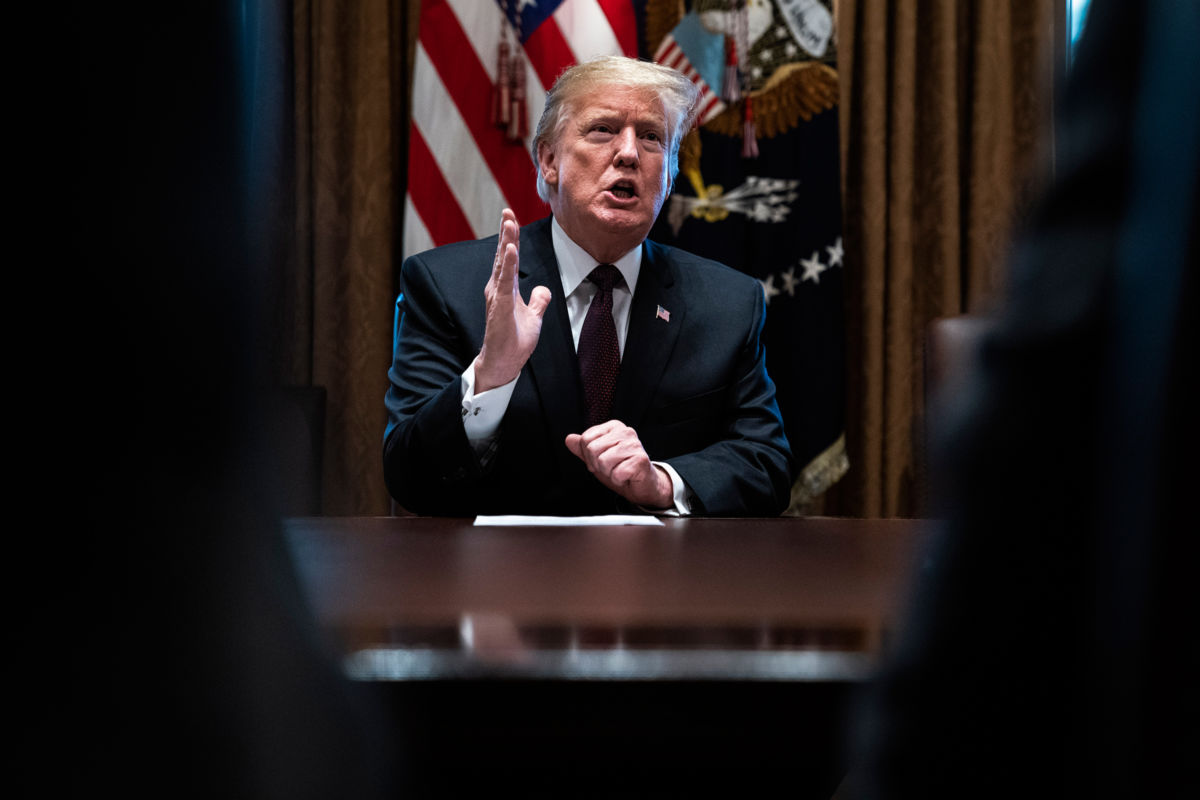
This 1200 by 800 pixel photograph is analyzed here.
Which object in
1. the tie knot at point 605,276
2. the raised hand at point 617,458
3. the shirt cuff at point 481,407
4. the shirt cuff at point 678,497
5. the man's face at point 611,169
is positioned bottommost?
the shirt cuff at point 678,497

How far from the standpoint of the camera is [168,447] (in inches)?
11.4

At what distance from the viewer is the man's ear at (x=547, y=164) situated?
2418mm

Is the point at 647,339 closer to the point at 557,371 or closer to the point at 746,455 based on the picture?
the point at 557,371

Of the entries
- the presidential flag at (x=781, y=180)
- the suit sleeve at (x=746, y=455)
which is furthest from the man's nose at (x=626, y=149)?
the presidential flag at (x=781, y=180)

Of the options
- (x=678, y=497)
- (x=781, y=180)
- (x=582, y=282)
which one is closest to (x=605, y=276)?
(x=582, y=282)

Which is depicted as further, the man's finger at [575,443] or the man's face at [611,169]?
the man's face at [611,169]

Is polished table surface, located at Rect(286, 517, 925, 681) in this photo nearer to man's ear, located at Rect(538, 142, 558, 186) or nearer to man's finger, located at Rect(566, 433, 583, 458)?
man's finger, located at Rect(566, 433, 583, 458)

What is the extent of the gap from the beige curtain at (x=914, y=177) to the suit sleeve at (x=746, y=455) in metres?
1.15

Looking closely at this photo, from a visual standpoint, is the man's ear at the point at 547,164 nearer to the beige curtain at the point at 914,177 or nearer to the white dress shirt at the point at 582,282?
the white dress shirt at the point at 582,282

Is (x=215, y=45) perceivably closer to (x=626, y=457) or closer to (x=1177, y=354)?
(x=1177, y=354)

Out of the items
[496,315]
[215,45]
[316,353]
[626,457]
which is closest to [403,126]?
[316,353]

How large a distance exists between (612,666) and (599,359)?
4.83ft

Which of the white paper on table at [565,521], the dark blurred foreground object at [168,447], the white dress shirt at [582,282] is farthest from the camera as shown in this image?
the white dress shirt at [582,282]

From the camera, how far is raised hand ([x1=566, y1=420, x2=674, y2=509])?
167cm
